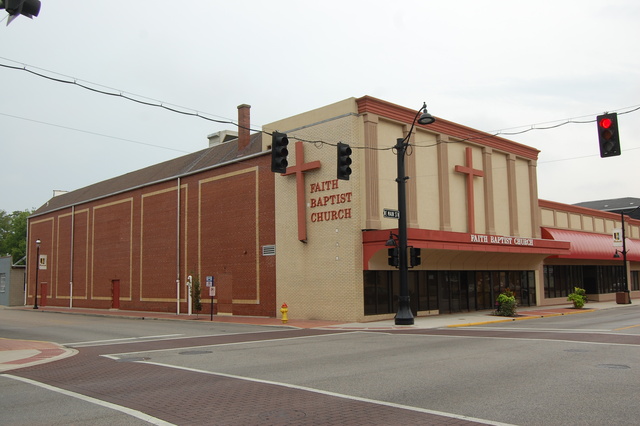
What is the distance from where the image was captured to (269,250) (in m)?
29.8

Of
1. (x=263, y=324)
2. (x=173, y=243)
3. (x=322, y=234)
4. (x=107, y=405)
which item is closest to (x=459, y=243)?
(x=322, y=234)

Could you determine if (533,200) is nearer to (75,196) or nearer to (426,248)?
(426,248)

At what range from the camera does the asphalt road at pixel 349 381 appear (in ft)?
25.2

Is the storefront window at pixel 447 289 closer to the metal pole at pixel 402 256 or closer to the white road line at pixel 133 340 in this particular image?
the metal pole at pixel 402 256

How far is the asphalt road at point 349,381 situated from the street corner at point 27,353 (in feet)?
1.90

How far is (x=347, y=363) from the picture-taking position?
12586mm

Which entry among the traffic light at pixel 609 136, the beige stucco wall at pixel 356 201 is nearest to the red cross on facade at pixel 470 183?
→ the beige stucco wall at pixel 356 201

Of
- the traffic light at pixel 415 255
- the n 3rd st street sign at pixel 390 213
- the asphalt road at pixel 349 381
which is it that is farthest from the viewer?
the n 3rd st street sign at pixel 390 213

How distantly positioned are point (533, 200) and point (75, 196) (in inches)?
1620

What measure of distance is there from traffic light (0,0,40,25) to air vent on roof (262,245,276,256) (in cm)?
2159

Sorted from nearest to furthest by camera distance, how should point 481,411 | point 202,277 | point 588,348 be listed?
1. point 481,411
2. point 588,348
3. point 202,277

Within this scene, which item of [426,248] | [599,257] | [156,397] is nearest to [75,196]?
[426,248]

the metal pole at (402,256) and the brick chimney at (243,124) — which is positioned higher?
the brick chimney at (243,124)

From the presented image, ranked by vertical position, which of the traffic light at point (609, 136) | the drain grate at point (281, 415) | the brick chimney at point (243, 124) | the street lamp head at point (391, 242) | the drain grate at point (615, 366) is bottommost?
the drain grate at point (615, 366)
